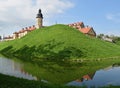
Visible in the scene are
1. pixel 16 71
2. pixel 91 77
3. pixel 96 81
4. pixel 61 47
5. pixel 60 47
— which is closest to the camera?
pixel 96 81

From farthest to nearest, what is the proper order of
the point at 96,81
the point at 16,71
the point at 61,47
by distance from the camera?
the point at 61,47
the point at 16,71
the point at 96,81

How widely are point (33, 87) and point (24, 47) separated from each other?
3399 inches

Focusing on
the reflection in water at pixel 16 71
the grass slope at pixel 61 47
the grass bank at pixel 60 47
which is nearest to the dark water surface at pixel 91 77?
the reflection in water at pixel 16 71

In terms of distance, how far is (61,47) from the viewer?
300 ft

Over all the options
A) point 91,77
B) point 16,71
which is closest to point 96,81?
point 91,77

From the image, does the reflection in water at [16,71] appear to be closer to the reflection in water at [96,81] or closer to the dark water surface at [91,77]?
the dark water surface at [91,77]

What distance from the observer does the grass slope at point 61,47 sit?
8331cm

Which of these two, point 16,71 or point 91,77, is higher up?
point 16,71

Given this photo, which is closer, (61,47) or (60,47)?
(61,47)

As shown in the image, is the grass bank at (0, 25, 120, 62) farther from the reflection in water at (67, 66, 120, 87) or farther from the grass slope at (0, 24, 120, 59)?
the reflection in water at (67, 66, 120, 87)

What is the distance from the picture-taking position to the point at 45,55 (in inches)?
3317

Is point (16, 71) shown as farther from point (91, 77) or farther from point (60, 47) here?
point (60, 47)

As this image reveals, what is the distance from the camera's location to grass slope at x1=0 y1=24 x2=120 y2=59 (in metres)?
83.3

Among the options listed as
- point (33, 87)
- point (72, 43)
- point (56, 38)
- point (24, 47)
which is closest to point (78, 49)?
point (72, 43)
